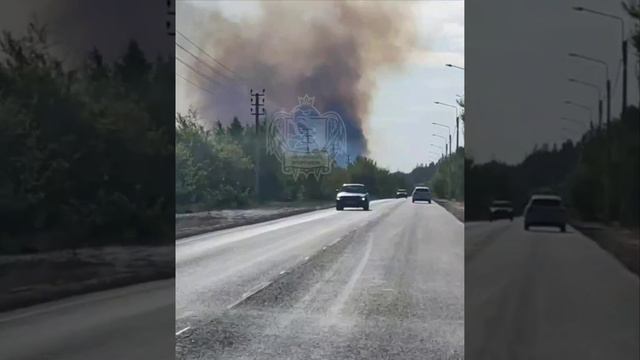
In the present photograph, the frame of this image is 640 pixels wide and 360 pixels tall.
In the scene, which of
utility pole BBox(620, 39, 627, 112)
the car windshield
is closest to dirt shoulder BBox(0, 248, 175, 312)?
the car windshield

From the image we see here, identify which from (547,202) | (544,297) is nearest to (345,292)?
(544,297)

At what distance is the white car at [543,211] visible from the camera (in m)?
4.64

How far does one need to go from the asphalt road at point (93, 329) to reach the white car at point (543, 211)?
2101 millimetres

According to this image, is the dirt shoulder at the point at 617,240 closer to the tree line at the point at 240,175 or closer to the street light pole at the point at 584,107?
the street light pole at the point at 584,107

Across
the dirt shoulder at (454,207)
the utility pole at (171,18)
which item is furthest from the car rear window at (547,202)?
the utility pole at (171,18)

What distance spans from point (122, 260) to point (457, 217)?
2148 mm

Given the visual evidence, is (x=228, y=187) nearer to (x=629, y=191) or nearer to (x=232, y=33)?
(x=232, y=33)

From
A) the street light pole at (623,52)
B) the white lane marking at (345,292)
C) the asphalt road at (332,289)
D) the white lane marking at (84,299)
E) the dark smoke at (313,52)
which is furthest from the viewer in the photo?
the white lane marking at (84,299)

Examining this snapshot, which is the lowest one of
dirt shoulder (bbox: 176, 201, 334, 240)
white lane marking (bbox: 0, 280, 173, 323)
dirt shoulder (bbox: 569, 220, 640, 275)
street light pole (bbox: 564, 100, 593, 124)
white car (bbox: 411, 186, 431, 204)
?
white lane marking (bbox: 0, 280, 173, 323)

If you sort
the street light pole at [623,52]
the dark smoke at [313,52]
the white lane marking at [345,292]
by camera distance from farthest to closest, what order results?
1. the dark smoke at [313,52]
2. the white lane marking at [345,292]
3. the street light pole at [623,52]

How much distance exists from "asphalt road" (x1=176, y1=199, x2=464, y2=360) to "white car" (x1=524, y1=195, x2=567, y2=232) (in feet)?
1.19

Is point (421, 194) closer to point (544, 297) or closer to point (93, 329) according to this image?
point (544, 297)

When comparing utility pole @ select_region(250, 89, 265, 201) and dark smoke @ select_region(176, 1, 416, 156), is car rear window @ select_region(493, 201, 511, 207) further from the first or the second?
utility pole @ select_region(250, 89, 265, 201)

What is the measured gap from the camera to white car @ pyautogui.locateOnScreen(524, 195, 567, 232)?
→ 15.2 ft
